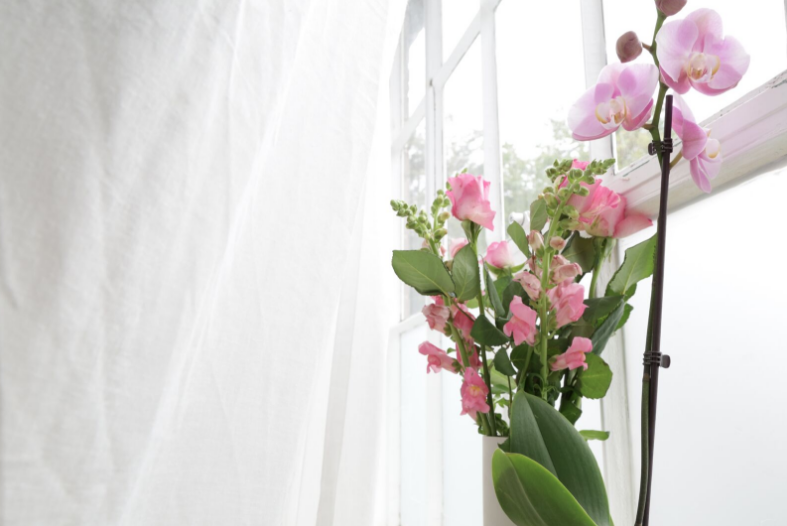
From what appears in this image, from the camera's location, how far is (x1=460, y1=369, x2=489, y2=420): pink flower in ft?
2.04

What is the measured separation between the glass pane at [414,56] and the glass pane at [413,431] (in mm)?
792

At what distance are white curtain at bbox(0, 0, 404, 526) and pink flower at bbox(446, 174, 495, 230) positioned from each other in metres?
0.12

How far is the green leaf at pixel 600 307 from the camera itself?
58 centimetres

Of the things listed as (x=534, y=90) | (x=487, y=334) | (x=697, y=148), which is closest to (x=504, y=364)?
(x=487, y=334)

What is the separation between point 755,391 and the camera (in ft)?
1.68

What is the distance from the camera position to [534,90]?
108 centimetres

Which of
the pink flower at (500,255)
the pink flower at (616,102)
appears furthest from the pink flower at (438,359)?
the pink flower at (616,102)

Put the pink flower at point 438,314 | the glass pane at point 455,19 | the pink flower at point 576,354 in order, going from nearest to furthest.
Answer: the pink flower at point 576,354 → the pink flower at point 438,314 → the glass pane at point 455,19

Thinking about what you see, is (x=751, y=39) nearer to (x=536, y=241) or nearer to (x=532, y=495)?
(x=536, y=241)

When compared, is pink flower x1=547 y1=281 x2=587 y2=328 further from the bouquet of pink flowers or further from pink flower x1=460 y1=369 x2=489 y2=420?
pink flower x1=460 y1=369 x2=489 y2=420

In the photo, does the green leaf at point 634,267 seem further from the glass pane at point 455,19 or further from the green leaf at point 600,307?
the glass pane at point 455,19

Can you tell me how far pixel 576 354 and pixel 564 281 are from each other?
0.23 feet

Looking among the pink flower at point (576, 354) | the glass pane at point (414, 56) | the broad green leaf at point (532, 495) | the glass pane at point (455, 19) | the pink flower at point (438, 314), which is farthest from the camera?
the glass pane at point (414, 56)

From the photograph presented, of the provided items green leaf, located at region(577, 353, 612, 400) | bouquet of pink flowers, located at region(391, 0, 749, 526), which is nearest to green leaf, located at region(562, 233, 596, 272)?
bouquet of pink flowers, located at region(391, 0, 749, 526)
